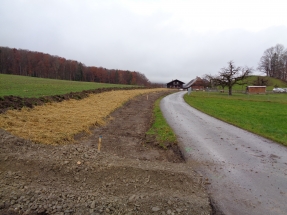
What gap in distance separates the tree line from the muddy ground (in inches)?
4299

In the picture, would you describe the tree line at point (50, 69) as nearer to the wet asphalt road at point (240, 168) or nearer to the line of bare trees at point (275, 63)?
the line of bare trees at point (275, 63)

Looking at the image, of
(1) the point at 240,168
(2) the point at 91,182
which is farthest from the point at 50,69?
(1) the point at 240,168

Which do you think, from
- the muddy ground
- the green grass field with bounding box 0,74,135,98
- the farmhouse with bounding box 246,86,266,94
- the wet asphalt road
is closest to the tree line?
the green grass field with bounding box 0,74,135,98

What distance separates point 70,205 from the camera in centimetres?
405

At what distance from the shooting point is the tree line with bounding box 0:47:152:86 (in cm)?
10020

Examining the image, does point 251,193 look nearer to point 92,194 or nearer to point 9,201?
point 92,194

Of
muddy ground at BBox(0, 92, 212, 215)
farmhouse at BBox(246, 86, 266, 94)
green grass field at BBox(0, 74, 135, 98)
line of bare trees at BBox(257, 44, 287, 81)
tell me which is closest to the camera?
muddy ground at BBox(0, 92, 212, 215)

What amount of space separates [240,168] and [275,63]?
11455 centimetres

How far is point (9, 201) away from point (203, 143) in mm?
7120

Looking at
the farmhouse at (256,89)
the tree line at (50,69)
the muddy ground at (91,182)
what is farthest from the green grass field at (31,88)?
the tree line at (50,69)

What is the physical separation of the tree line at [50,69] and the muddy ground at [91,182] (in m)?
109

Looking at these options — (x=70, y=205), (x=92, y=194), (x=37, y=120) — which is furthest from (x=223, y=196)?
(x=37, y=120)

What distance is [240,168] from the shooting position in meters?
6.13

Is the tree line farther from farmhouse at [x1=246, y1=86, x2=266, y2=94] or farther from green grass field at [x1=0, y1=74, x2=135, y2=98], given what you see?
farmhouse at [x1=246, y1=86, x2=266, y2=94]
